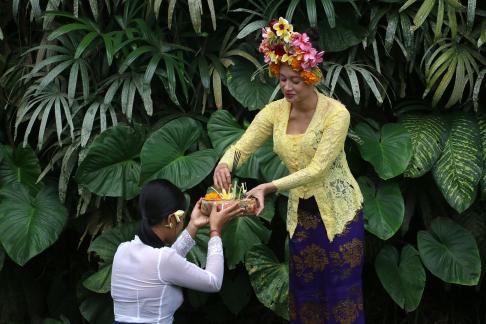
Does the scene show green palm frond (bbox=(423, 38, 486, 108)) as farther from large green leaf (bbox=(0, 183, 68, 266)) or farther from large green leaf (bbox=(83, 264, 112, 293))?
large green leaf (bbox=(0, 183, 68, 266))

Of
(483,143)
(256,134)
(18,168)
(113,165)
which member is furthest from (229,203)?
(18,168)

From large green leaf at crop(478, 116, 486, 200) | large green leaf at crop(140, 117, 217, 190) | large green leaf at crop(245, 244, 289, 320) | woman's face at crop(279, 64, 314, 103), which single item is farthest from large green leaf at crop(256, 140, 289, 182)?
woman's face at crop(279, 64, 314, 103)

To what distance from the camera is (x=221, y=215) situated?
2594 mm

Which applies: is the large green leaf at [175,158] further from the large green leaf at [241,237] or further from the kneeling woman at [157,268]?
the kneeling woman at [157,268]

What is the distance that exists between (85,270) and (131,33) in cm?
139

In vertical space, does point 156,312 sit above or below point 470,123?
above

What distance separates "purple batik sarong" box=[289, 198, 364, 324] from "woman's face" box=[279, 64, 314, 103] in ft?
1.29

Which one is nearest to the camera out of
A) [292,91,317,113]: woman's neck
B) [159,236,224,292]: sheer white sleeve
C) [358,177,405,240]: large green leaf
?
[159,236,224,292]: sheer white sleeve

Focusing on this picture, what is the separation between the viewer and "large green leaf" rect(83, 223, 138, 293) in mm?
3902

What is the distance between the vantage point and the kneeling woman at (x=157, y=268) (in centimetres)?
244

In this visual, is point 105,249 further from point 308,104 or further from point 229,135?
point 308,104

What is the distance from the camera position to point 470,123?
4055 mm

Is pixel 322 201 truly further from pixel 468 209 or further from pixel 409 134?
pixel 468 209

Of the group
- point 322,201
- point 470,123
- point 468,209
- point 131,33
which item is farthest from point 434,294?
point 131,33
